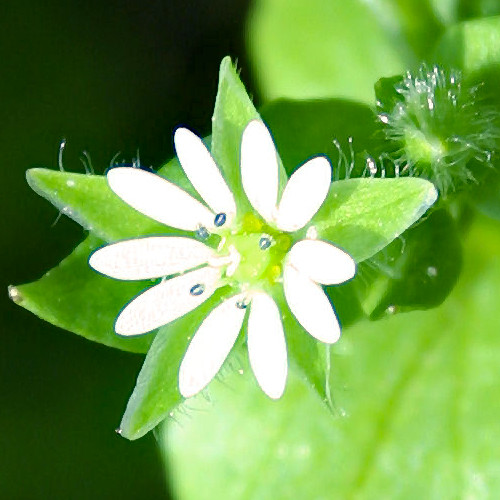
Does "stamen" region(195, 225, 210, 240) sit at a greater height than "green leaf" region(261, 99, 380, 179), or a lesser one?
greater

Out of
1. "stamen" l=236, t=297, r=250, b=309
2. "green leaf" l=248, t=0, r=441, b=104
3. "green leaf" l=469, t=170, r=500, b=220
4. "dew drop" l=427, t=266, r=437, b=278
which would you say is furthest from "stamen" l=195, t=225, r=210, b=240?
"green leaf" l=248, t=0, r=441, b=104

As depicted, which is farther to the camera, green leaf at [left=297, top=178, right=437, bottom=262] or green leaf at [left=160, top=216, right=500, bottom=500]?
green leaf at [left=160, top=216, right=500, bottom=500]

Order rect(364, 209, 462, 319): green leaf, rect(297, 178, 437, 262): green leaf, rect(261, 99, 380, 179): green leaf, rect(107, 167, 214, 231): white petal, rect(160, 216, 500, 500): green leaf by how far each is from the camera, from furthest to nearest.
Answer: rect(160, 216, 500, 500): green leaf, rect(261, 99, 380, 179): green leaf, rect(364, 209, 462, 319): green leaf, rect(107, 167, 214, 231): white petal, rect(297, 178, 437, 262): green leaf

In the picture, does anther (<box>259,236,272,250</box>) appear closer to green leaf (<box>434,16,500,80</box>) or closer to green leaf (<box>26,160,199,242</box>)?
green leaf (<box>26,160,199,242</box>)

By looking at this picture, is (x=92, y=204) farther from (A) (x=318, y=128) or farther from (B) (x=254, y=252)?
(A) (x=318, y=128)

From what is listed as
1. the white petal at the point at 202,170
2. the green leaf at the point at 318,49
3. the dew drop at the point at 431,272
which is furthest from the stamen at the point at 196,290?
the green leaf at the point at 318,49

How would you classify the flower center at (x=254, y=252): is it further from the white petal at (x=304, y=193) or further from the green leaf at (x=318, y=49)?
the green leaf at (x=318, y=49)

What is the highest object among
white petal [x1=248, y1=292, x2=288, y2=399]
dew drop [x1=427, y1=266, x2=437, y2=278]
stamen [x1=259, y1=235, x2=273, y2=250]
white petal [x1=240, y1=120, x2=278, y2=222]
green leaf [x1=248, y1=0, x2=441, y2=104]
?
white petal [x1=240, y1=120, x2=278, y2=222]
